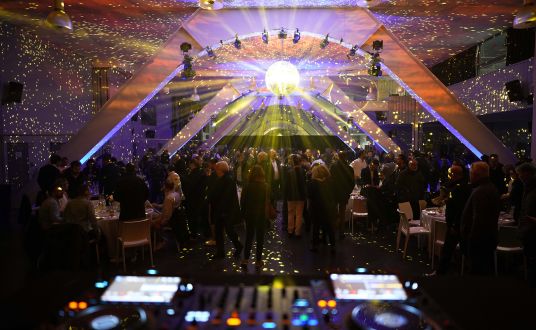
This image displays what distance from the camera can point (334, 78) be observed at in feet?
53.8

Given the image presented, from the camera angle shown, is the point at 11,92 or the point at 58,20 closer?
the point at 58,20

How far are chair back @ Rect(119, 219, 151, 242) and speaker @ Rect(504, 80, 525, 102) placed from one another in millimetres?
7808

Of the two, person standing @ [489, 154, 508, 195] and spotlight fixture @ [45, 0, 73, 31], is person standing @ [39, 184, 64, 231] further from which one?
person standing @ [489, 154, 508, 195]

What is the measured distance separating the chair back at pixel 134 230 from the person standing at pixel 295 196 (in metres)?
2.68

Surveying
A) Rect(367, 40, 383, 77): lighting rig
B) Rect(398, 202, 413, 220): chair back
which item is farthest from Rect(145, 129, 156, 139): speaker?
Rect(398, 202, 413, 220): chair back

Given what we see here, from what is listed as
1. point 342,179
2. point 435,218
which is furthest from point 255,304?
point 342,179

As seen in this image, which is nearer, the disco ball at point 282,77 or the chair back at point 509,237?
the chair back at point 509,237

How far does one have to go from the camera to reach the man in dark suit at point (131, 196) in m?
5.14

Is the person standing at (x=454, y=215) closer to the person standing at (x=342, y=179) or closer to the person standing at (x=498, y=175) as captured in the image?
the person standing at (x=342, y=179)

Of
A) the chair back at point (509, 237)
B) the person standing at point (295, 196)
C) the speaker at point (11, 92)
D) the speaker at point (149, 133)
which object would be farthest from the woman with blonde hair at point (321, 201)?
the speaker at point (149, 133)

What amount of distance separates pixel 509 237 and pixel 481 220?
140cm

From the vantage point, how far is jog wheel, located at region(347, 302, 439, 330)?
131 centimetres

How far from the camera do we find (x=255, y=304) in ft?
4.91

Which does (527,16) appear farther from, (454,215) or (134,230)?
(134,230)
